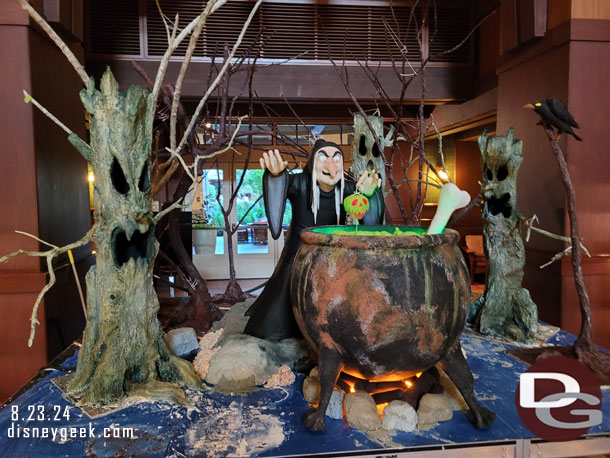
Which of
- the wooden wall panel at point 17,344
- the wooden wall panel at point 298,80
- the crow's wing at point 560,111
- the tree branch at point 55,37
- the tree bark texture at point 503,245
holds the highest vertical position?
the wooden wall panel at point 298,80

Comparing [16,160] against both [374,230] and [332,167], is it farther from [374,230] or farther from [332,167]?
[374,230]

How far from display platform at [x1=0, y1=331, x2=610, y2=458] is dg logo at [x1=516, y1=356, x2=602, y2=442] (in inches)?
1.3

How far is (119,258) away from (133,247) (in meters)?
0.07

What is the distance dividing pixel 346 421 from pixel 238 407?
0.44 metres

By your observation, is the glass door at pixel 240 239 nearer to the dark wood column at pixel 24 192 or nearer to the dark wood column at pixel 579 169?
the dark wood column at pixel 24 192

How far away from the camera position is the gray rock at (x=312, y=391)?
67.6 inches

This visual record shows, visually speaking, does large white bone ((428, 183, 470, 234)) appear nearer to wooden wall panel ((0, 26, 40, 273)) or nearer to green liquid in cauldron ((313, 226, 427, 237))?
green liquid in cauldron ((313, 226, 427, 237))

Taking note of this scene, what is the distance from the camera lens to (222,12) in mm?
4262

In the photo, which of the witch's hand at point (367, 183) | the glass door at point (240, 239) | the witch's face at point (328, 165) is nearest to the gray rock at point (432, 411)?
the witch's hand at point (367, 183)

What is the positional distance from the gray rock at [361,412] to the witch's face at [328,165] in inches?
43.9

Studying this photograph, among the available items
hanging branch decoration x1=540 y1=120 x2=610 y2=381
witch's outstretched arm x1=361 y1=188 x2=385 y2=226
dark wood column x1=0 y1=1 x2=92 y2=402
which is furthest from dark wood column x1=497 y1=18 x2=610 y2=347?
dark wood column x1=0 y1=1 x2=92 y2=402

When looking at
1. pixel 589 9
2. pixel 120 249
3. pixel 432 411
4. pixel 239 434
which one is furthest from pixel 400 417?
pixel 589 9

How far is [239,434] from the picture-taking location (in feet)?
4.89

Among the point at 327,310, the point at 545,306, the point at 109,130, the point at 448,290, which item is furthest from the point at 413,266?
the point at 545,306
